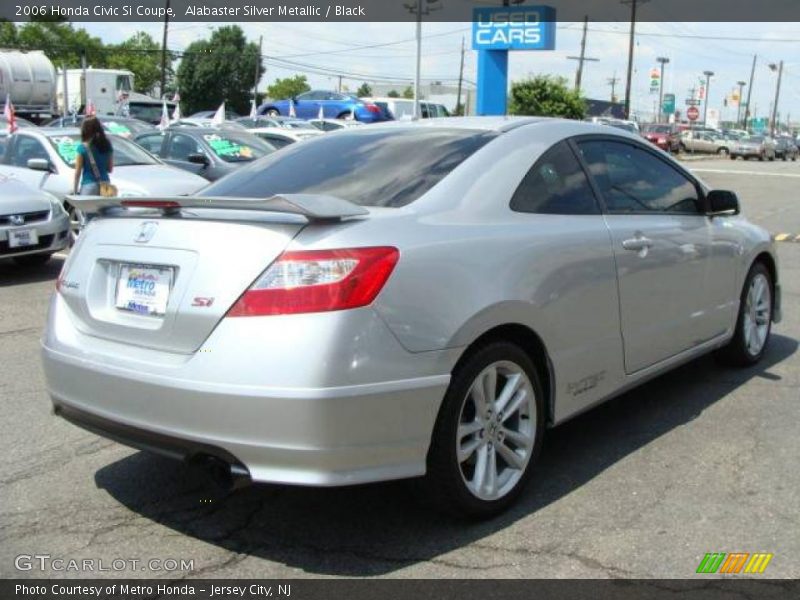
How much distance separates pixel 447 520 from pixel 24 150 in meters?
10.5

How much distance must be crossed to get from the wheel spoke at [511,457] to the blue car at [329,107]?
32118 millimetres

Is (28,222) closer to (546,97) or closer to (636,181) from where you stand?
(636,181)

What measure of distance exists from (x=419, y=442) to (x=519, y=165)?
4.61 ft

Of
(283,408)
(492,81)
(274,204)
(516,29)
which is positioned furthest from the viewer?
(492,81)

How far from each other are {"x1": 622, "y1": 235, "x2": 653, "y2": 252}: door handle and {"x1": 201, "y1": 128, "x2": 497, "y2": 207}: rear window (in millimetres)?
878

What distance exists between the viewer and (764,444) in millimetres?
4324

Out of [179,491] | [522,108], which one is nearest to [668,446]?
[179,491]

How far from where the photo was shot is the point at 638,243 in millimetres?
4203

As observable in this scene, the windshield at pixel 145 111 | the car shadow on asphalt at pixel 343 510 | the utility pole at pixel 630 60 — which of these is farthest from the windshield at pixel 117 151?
the utility pole at pixel 630 60

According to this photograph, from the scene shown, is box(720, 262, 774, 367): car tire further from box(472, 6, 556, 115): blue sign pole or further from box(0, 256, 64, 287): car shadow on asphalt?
box(472, 6, 556, 115): blue sign pole

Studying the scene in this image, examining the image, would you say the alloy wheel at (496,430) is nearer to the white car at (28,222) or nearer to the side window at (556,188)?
the side window at (556,188)

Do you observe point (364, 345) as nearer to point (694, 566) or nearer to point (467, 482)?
point (467, 482)

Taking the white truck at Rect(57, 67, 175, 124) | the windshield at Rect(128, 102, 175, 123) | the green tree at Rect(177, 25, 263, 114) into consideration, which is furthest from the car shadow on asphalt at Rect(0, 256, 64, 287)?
the green tree at Rect(177, 25, 263, 114)

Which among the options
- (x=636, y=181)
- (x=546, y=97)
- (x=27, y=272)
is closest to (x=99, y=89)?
(x=546, y=97)
